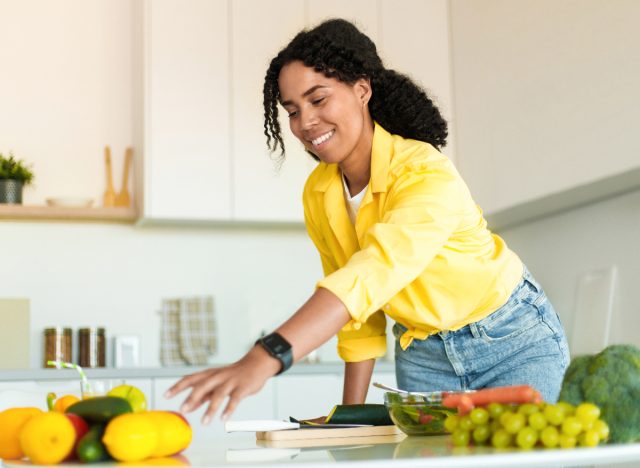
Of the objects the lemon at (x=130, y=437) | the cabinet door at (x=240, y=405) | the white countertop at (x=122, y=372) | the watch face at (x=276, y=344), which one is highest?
the watch face at (x=276, y=344)

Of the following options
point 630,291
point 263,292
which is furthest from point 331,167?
point 263,292

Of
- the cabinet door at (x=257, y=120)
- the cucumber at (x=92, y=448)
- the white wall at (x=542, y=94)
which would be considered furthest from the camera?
the cabinet door at (x=257, y=120)

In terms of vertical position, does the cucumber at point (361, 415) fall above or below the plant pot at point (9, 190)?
below

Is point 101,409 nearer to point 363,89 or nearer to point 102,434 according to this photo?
point 102,434

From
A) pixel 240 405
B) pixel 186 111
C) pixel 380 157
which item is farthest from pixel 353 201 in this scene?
pixel 186 111

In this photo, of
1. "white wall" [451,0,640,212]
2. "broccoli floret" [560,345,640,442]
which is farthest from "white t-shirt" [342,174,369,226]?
"white wall" [451,0,640,212]

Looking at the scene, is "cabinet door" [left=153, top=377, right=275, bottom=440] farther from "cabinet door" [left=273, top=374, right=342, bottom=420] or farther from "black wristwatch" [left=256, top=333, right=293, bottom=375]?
"black wristwatch" [left=256, top=333, right=293, bottom=375]

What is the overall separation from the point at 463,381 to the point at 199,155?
87.0 inches

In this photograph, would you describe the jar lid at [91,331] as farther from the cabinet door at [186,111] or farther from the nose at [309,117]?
the nose at [309,117]

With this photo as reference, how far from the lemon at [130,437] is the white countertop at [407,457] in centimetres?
2

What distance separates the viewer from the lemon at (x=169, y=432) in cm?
113

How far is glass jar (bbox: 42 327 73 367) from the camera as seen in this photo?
12.2 ft

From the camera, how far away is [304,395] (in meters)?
3.62

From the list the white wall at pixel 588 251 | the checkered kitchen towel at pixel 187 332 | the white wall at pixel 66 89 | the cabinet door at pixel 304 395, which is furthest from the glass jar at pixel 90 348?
the white wall at pixel 588 251
